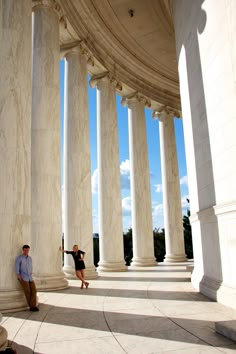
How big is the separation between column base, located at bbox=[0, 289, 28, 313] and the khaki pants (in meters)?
4.47

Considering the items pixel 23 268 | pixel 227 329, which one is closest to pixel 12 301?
pixel 23 268

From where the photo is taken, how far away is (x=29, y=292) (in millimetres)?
195625

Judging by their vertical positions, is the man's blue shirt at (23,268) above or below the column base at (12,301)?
above

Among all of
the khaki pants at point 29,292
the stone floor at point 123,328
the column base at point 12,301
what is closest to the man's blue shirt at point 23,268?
the khaki pants at point 29,292

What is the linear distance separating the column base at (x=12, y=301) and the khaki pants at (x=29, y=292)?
14.6ft

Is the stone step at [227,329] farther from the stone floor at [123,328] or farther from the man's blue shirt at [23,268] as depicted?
the man's blue shirt at [23,268]

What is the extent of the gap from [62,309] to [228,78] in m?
161

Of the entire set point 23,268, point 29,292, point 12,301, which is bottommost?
point 12,301

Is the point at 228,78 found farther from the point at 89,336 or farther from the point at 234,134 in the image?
the point at 89,336

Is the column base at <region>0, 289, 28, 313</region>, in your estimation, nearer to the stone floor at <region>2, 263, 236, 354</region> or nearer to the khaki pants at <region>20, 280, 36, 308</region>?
the khaki pants at <region>20, 280, 36, 308</region>

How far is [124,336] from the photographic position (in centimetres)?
13462

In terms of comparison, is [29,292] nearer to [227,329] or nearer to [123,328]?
[123,328]

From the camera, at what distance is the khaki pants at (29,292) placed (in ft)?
632

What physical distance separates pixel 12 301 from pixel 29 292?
409 inches
